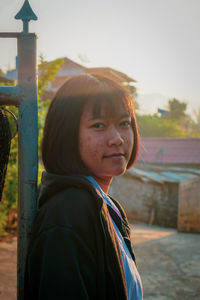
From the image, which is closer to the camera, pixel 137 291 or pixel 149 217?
pixel 137 291

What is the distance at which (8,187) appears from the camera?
5117 mm

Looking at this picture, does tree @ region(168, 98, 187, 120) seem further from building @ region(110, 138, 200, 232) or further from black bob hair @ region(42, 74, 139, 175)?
black bob hair @ region(42, 74, 139, 175)

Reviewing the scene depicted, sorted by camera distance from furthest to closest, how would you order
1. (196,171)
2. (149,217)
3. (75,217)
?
(196,171)
(149,217)
(75,217)

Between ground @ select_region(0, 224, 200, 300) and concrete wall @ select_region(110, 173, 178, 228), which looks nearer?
ground @ select_region(0, 224, 200, 300)

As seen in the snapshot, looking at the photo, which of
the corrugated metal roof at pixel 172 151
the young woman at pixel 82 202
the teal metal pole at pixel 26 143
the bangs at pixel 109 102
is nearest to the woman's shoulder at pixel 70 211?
the young woman at pixel 82 202

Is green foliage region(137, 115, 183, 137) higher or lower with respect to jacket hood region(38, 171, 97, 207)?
higher

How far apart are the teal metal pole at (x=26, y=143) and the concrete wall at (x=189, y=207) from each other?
730cm

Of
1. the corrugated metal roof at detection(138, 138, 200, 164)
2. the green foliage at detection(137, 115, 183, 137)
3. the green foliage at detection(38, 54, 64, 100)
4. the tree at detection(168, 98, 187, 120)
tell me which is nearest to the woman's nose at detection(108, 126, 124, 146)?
the green foliage at detection(38, 54, 64, 100)

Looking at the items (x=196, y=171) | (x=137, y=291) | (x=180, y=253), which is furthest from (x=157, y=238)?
(x=196, y=171)

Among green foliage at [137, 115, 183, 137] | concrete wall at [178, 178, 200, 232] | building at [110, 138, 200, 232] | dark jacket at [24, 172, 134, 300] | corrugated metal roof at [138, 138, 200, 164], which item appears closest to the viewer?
dark jacket at [24, 172, 134, 300]

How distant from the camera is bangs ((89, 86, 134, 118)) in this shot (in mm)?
1196

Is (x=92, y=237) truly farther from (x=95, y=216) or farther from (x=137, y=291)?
(x=137, y=291)

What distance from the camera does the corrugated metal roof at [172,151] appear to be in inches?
683

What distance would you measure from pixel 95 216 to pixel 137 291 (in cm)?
41
